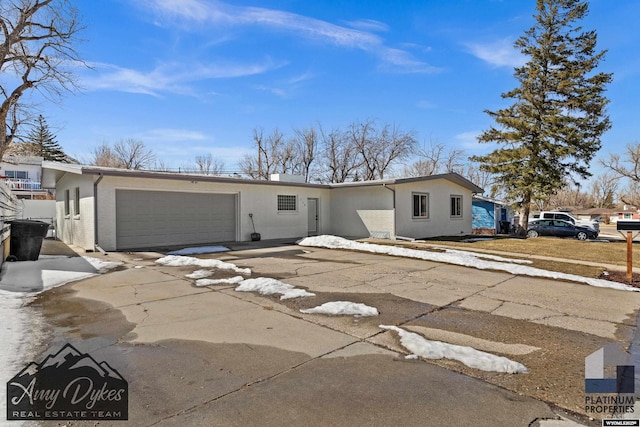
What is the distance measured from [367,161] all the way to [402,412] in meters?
33.9

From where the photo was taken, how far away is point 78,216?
12664mm

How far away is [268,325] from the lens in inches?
177

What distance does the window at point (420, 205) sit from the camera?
669 inches

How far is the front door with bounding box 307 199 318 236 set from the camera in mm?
18094

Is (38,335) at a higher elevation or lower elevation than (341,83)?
lower

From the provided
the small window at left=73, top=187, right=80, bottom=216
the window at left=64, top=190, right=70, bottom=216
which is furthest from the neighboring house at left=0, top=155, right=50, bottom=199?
the small window at left=73, top=187, right=80, bottom=216

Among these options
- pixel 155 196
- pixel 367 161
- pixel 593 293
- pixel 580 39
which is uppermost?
pixel 580 39

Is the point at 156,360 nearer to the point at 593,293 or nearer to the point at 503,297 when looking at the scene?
the point at 503,297

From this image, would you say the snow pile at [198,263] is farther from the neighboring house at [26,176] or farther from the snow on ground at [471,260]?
the neighboring house at [26,176]

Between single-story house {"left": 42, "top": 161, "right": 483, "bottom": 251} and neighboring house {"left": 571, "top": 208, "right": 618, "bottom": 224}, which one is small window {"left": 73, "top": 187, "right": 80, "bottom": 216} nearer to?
single-story house {"left": 42, "top": 161, "right": 483, "bottom": 251}

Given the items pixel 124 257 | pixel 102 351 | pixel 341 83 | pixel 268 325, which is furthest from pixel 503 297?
pixel 341 83

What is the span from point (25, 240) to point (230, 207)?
23.8ft

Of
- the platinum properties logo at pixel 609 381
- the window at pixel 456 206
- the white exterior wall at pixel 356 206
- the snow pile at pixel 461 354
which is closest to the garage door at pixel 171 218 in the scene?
the white exterior wall at pixel 356 206

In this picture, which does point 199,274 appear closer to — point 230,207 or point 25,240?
point 25,240
